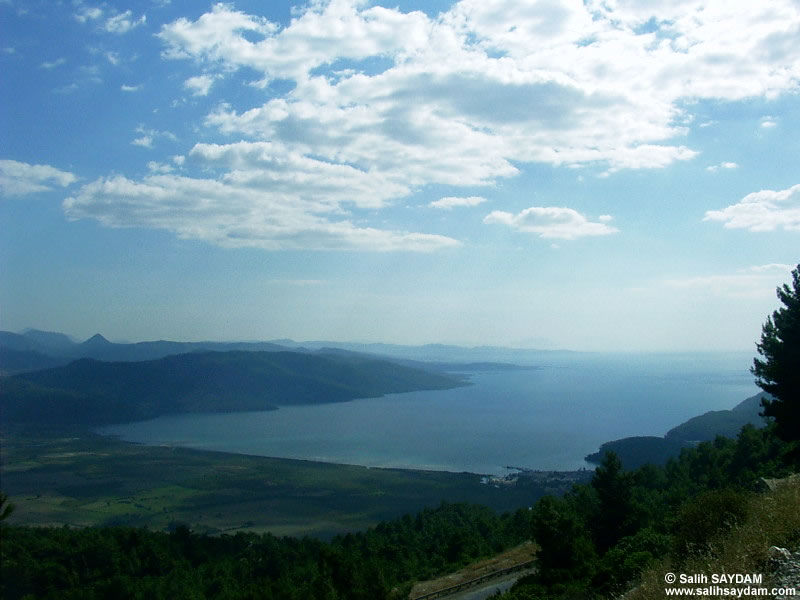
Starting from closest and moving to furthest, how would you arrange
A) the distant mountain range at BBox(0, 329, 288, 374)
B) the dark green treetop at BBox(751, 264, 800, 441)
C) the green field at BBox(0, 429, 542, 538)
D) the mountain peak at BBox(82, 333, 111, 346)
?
the dark green treetop at BBox(751, 264, 800, 441) → the green field at BBox(0, 429, 542, 538) → the distant mountain range at BBox(0, 329, 288, 374) → the mountain peak at BBox(82, 333, 111, 346)

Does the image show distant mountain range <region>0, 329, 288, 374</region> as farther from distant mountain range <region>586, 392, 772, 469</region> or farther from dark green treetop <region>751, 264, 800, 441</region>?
dark green treetop <region>751, 264, 800, 441</region>

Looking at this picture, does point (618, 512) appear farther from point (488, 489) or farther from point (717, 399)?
point (717, 399)

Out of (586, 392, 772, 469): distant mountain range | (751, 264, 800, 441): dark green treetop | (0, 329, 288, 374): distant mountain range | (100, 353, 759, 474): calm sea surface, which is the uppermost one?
(751, 264, 800, 441): dark green treetop

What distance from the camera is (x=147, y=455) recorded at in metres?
63.6

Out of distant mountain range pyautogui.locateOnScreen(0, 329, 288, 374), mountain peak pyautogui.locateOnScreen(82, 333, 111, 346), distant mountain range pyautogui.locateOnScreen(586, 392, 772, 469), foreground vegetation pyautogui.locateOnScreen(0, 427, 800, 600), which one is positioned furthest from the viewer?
mountain peak pyautogui.locateOnScreen(82, 333, 111, 346)

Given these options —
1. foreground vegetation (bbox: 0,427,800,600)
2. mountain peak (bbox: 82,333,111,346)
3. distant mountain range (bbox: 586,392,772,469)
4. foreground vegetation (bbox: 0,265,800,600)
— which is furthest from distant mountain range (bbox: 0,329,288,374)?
distant mountain range (bbox: 586,392,772,469)

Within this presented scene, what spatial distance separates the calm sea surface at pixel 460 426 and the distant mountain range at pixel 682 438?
6.66m

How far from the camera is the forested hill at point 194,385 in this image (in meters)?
71.5

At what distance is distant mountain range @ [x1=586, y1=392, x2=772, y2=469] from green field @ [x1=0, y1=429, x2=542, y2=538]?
13.1m

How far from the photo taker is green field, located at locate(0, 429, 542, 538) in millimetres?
39156

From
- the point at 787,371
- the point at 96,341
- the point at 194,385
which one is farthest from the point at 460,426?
the point at 96,341

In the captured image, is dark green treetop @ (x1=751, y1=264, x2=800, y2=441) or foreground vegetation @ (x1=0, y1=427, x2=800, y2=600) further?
dark green treetop @ (x1=751, y1=264, x2=800, y2=441)

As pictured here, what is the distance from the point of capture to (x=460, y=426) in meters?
95.3

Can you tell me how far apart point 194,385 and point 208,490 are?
76.4 meters
